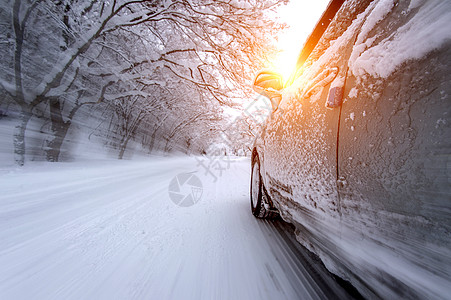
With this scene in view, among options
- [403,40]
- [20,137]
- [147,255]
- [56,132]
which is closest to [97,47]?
[56,132]

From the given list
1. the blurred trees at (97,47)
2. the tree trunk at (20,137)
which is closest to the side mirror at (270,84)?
the blurred trees at (97,47)

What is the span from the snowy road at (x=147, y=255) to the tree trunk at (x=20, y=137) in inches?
152

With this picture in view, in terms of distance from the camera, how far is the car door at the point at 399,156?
1.56 feet

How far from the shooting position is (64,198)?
8.98ft

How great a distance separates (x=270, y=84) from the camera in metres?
1.96

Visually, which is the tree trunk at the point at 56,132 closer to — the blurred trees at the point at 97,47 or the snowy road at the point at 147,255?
the blurred trees at the point at 97,47

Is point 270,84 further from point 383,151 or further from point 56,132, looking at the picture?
point 56,132

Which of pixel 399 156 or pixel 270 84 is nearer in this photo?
pixel 399 156

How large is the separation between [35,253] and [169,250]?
933mm

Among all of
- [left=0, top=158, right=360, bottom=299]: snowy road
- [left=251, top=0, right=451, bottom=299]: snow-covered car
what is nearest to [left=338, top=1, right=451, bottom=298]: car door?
[left=251, top=0, right=451, bottom=299]: snow-covered car

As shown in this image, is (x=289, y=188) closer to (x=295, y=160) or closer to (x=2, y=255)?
(x=295, y=160)

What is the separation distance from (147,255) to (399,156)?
1.60 meters

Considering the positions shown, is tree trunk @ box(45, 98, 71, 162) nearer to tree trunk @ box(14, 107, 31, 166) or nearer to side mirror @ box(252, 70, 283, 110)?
tree trunk @ box(14, 107, 31, 166)

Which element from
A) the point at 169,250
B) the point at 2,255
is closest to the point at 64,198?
the point at 2,255
